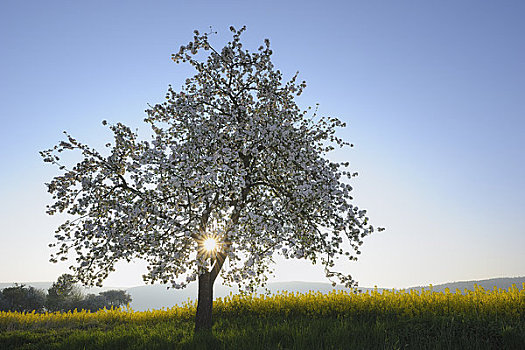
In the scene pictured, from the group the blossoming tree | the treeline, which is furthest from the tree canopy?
the treeline

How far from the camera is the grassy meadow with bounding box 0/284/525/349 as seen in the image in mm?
10609

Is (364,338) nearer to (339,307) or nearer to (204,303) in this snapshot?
(339,307)

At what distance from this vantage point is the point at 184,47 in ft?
49.9

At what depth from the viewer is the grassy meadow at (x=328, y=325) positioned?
34.8 ft

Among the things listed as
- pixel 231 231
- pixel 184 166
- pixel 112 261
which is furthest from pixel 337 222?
pixel 112 261

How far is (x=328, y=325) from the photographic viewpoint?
41.9 ft

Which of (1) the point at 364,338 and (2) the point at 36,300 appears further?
(2) the point at 36,300

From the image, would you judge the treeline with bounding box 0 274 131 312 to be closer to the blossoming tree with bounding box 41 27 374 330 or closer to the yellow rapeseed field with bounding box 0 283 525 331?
the yellow rapeseed field with bounding box 0 283 525 331

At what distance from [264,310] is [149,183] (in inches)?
356

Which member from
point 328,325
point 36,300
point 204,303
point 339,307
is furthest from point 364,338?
point 36,300

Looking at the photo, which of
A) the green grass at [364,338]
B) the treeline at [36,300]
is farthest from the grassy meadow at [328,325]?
the treeline at [36,300]

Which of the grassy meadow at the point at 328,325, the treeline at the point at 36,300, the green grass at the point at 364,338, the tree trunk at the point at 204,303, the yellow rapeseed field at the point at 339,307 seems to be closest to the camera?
A: the green grass at the point at 364,338

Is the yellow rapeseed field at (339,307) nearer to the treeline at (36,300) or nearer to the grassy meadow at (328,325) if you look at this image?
the grassy meadow at (328,325)

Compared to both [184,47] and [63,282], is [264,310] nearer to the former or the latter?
[63,282]
